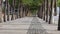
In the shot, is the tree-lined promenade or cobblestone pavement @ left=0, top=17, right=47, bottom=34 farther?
the tree-lined promenade

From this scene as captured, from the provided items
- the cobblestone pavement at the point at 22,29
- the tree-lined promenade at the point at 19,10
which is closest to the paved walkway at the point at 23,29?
the cobblestone pavement at the point at 22,29

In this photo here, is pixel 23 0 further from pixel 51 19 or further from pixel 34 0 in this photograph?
pixel 51 19

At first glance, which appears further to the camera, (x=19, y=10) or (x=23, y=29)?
(x=19, y=10)

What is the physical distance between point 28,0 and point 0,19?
44.9 m

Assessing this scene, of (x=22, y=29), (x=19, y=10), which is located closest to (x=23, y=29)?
(x=22, y=29)

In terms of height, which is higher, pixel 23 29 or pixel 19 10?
pixel 23 29

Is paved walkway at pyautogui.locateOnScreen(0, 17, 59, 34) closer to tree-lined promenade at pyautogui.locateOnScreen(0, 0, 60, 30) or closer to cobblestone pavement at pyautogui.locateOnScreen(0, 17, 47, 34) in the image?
cobblestone pavement at pyautogui.locateOnScreen(0, 17, 47, 34)

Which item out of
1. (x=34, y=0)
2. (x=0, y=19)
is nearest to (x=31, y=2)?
(x=34, y=0)

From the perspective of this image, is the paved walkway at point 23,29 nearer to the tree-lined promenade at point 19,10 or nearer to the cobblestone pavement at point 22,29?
the cobblestone pavement at point 22,29

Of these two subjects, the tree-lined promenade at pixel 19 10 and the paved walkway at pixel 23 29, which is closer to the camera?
the paved walkway at pixel 23 29

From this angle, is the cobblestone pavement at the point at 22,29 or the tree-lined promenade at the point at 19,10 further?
the tree-lined promenade at the point at 19,10

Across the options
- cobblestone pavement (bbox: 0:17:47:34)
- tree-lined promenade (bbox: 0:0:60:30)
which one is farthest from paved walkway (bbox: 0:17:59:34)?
tree-lined promenade (bbox: 0:0:60:30)

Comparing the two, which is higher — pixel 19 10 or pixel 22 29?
pixel 22 29

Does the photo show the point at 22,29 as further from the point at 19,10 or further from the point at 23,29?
the point at 19,10
